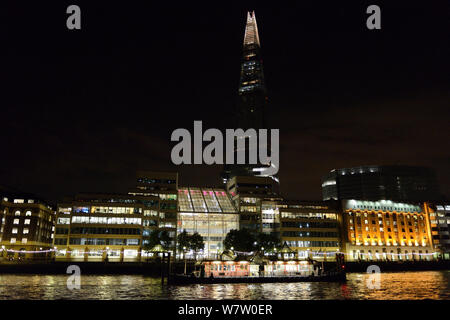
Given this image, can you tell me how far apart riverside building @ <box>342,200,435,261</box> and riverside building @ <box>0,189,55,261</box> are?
113478mm

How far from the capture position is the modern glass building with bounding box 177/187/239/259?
140000 mm

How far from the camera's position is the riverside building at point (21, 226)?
13748 centimetres

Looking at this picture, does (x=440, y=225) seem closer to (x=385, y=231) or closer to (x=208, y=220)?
(x=385, y=231)

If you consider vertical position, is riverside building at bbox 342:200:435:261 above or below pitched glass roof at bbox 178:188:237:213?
below

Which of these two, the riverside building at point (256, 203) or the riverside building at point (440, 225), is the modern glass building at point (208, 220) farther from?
the riverside building at point (440, 225)

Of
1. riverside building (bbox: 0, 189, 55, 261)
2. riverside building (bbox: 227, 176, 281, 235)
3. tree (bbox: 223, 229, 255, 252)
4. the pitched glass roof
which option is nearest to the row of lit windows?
riverside building (bbox: 227, 176, 281, 235)

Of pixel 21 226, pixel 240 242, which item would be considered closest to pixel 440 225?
pixel 240 242

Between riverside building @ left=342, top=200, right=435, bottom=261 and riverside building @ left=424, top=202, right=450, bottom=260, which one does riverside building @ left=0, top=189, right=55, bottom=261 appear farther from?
riverside building @ left=424, top=202, right=450, bottom=260

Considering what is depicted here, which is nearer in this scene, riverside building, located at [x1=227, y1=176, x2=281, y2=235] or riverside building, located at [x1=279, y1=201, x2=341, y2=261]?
riverside building, located at [x1=279, y1=201, x2=341, y2=261]

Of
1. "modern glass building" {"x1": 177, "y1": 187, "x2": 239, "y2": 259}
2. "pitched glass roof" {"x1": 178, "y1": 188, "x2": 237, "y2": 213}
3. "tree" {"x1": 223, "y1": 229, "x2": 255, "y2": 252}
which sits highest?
"pitched glass roof" {"x1": 178, "y1": 188, "x2": 237, "y2": 213}

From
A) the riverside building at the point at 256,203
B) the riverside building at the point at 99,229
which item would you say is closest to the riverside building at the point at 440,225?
the riverside building at the point at 256,203

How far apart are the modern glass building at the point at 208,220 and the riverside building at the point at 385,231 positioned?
148ft

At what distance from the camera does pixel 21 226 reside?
464 ft
